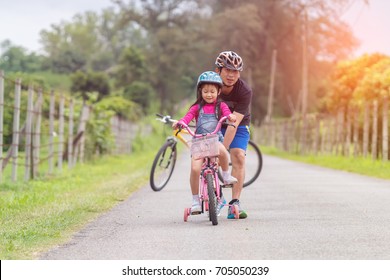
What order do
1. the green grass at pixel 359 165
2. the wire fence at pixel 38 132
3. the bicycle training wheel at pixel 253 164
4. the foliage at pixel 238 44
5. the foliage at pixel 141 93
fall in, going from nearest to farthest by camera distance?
the bicycle training wheel at pixel 253 164 → the wire fence at pixel 38 132 → the green grass at pixel 359 165 → the foliage at pixel 238 44 → the foliage at pixel 141 93

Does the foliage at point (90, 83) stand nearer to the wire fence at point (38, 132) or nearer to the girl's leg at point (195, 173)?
the wire fence at point (38, 132)

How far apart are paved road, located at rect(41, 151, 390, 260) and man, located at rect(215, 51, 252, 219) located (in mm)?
522

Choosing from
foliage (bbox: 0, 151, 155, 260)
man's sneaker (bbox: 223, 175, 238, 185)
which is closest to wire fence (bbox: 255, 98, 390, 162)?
foliage (bbox: 0, 151, 155, 260)

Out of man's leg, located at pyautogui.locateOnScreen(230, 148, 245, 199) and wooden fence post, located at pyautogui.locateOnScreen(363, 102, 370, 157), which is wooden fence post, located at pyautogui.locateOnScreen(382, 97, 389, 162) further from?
man's leg, located at pyautogui.locateOnScreen(230, 148, 245, 199)

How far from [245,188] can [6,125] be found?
271 inches

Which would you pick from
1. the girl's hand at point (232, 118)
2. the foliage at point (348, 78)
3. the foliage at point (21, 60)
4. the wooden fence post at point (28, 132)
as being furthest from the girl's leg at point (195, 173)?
the foliage at point (21, 60)

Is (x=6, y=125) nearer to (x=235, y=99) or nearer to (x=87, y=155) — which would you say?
(x=87, y=155)

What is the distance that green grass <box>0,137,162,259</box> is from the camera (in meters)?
7.70

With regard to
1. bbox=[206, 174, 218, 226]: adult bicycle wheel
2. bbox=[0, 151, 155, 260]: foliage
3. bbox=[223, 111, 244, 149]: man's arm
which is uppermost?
bbox=[223, 111, 244, 149]: man's arm

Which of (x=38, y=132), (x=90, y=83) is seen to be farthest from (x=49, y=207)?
(x=90, y=83)

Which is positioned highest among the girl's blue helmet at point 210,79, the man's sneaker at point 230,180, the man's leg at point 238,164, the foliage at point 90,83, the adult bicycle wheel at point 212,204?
the foliage at point 90,83

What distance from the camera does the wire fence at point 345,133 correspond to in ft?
76.8

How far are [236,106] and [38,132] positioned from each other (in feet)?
27.3

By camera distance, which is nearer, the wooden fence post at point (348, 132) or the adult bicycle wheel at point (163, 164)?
the adult bicycle wheel at point (163, 164)
